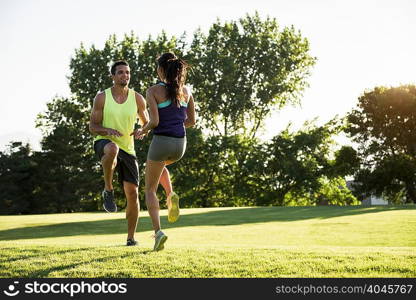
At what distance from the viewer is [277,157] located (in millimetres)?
39000

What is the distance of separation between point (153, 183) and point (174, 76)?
1455 mm

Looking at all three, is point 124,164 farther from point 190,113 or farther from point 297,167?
point 297,167

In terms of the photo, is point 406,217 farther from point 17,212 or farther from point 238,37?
point 17,212

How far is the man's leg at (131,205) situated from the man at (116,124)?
17 centimetres

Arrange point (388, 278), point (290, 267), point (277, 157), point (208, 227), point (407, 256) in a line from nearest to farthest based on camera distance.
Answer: point (388, 278)
point (290, 267)
point (407, 256)
point (208, 227)
point (277, 157)

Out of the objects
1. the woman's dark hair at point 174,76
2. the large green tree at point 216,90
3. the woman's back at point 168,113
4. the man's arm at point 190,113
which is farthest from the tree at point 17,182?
the woman's dark hair at point 174,76

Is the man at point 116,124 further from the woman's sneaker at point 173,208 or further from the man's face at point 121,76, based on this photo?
the woman's sneaker at point 173,208

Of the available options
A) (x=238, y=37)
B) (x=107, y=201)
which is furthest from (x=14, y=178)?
(x=107, y=201)

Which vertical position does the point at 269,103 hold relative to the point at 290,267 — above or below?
above

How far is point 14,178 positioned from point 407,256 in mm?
45076

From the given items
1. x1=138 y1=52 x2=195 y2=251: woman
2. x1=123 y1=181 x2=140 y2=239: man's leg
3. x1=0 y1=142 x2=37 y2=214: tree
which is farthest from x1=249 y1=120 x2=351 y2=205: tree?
x1=138 y1=52 x2=195 y2=251: woman

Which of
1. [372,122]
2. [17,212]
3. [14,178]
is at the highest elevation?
[372,122]

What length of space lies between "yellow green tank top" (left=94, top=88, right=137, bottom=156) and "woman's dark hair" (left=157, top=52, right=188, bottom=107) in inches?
40.7

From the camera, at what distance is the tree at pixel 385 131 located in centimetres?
3891
